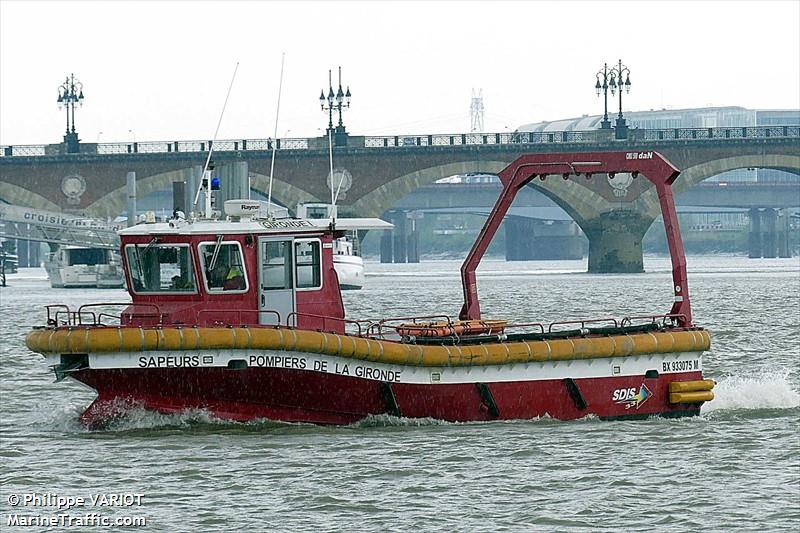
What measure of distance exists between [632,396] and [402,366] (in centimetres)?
337

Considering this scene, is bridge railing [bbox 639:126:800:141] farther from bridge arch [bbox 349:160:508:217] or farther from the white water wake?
the white water wake

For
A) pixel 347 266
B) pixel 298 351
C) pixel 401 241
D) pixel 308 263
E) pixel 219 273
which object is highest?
pixel 401 241

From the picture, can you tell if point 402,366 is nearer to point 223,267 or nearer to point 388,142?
point 223,267

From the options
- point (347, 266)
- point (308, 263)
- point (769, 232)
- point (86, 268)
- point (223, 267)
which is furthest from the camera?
point (769, 232)

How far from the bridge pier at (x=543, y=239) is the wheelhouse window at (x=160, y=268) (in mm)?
143945

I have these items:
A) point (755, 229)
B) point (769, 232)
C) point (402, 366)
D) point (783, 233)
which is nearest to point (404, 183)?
point (402, 366)

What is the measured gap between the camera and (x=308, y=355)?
1983 cm

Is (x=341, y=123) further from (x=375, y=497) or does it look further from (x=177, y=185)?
(x=375, y=497)

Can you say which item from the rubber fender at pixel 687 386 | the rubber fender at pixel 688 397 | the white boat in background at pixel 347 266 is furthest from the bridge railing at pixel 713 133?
the rubber fender at pixel 688 397

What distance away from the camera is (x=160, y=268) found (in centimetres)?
2100

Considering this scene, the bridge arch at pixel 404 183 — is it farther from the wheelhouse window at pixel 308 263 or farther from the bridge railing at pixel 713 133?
the wheelhouse window at pixel 308 263

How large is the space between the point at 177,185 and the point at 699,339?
7522 mm

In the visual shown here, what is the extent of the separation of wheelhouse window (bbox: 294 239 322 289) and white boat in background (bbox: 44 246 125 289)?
6238 cm

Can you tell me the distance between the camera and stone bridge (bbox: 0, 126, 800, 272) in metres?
83.8
